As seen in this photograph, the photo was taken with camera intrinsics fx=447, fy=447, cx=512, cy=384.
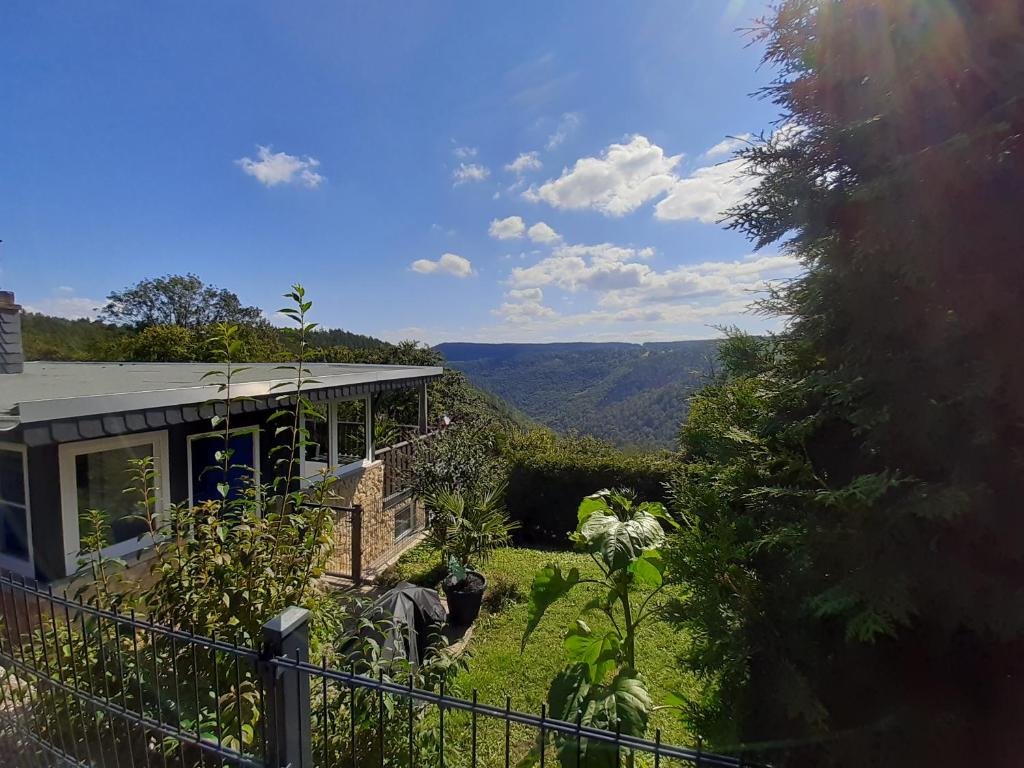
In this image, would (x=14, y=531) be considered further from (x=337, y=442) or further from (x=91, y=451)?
(x=337, y=442)

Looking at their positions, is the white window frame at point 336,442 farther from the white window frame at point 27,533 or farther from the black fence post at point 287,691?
the black fence post at point 287,691

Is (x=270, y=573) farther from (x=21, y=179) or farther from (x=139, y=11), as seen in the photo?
(x=21, y=179)

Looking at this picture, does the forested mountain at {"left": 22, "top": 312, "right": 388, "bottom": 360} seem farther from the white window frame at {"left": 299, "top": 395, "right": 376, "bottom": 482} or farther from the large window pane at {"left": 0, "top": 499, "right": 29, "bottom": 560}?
the large window pane at {"left": 0, "top": 499, "right": 29, "bottom": 560}

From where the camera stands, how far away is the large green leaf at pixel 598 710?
6.22 ft

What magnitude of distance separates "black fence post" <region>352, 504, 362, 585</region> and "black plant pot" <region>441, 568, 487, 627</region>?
5.08ft

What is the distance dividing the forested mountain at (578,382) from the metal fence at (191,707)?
11.5 meters

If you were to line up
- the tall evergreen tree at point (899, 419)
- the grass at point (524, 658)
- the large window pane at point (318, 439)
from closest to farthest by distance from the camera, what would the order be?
the tall evergreen tree at point (899, 419) → the grass at point (524, 658) → the large window pane at point (318, 439)

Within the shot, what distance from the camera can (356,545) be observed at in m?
6.64

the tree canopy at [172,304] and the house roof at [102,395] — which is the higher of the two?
the tree canopy at [172,304]

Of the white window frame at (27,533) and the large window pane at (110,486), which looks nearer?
the white window frame at (27,533)

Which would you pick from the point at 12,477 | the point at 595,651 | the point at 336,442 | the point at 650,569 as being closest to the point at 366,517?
the point at 336,442

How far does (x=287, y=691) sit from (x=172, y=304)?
48360 millimetres

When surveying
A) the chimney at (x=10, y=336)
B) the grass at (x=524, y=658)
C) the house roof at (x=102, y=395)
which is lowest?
the grass at (x=524, y=658)

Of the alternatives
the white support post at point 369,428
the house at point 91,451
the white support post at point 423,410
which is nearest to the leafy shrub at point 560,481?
the white support post at point 423,410
